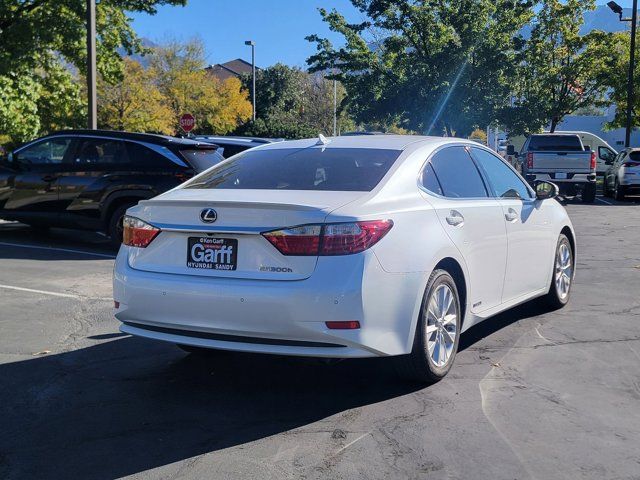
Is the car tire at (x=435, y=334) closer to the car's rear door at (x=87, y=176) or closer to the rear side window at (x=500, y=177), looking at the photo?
the rear side window at (x=500, y=177)

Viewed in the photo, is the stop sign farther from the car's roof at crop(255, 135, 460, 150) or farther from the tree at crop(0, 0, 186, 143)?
the car's roof at crop(255, 135, 460, 150)

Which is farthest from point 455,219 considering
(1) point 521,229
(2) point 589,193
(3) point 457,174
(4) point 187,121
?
(4) point 187,121

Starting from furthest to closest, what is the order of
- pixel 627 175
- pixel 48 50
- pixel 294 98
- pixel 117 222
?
pixel 294 98, pixel 627 175, pixel 48 50, pixel 117 222

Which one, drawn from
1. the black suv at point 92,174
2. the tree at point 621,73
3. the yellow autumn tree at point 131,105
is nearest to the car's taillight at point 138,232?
the black suv at point 92,174

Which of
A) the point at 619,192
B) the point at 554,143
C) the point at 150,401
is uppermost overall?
the point at 554,143

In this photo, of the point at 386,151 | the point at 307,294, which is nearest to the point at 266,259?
the point at 307,294

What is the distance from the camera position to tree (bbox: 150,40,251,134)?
49.2 meters

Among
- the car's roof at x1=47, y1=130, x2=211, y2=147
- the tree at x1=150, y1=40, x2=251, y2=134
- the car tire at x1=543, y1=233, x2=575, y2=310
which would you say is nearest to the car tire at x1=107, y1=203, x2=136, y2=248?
the car's roof at x1=47, y1=130, x2=211, y2=147

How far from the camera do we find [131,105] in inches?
1698

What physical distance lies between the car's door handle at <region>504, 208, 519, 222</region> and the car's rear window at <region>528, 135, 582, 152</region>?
16.9 m

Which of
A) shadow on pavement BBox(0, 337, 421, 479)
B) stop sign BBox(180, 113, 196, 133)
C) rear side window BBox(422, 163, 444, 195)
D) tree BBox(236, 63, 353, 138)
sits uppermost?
tree BBox(236, 63, 353, 138)

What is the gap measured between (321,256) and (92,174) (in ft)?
25.6

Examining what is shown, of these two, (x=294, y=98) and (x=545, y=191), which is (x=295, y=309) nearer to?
(x=545, y=191)

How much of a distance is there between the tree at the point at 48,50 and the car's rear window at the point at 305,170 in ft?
47.1
